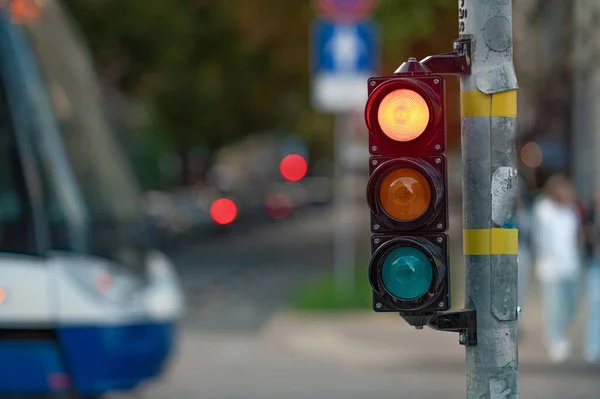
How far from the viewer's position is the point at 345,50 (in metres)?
16.2

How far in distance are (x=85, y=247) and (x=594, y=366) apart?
579 centimetres

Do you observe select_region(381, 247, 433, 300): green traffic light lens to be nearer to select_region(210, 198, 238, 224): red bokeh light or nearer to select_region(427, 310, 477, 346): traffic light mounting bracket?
select_region(427, 310, 477, 346): traffic light mounting bracket

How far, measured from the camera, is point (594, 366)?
11906mm

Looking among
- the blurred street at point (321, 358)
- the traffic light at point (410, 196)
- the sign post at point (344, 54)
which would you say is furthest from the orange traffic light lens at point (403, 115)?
the sign post at point (344, 54)

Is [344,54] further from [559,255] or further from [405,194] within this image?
[405,194]

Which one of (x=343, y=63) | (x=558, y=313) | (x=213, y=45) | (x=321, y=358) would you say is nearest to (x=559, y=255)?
(x=558, y=313)

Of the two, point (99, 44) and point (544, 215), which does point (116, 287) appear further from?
point (99, 44)

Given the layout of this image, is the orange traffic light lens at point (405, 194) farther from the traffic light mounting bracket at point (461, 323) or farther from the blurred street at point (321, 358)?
the blurred street at point (321, 358)

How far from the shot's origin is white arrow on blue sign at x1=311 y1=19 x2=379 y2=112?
16.1 m

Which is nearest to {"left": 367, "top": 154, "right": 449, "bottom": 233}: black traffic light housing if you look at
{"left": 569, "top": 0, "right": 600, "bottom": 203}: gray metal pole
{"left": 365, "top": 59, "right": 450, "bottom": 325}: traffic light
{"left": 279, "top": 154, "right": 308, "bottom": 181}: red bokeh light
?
{"left": 365, "top": 59, "right": 450, "bottom": 325}: traffic light

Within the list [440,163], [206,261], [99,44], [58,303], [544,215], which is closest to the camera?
[440,163]

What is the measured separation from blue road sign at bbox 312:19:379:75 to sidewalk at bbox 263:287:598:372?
3.17 m

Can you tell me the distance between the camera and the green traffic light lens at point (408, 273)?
4273 millimetres

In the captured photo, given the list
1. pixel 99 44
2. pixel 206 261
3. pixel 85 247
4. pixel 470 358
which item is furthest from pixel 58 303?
pixel 206 261
